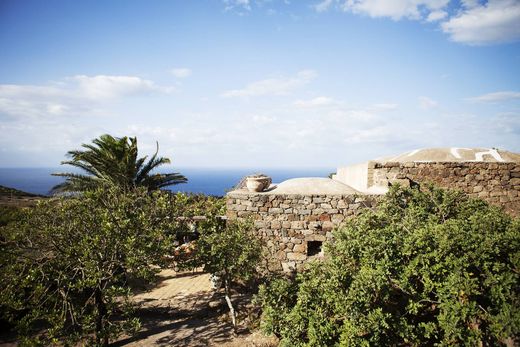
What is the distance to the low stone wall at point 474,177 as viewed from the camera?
9422 millimetres

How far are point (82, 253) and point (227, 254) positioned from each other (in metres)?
3.07

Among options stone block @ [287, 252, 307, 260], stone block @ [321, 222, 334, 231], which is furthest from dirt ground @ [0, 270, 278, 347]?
stone block @ [321, 222, 334, 231]

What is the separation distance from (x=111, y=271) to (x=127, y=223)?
1155mm

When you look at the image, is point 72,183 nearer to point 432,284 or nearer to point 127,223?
point 127,223

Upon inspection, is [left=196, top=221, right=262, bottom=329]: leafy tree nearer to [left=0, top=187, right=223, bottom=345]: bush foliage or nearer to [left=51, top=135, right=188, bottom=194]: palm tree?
[left=0, top=187, right=223, bottom=345]: bush foliage

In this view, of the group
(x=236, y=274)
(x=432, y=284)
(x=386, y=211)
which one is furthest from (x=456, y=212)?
(x=236, y=274)

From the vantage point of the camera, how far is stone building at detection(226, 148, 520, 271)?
8.73m

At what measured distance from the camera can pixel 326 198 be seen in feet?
28.7

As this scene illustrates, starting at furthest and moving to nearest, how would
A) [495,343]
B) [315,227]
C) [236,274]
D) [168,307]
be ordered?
[315,227] → [168,307] → [236,274] → [495,343]

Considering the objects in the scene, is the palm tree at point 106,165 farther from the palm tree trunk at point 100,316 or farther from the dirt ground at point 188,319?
the palm tree trunk at point 100,316

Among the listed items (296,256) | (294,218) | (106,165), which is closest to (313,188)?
(294,218)

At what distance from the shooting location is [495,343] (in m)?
4.36

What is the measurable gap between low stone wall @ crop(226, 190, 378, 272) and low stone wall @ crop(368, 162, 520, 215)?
199 centimetres

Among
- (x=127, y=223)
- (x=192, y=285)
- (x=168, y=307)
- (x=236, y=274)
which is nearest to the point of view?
(x=127, y=223)
